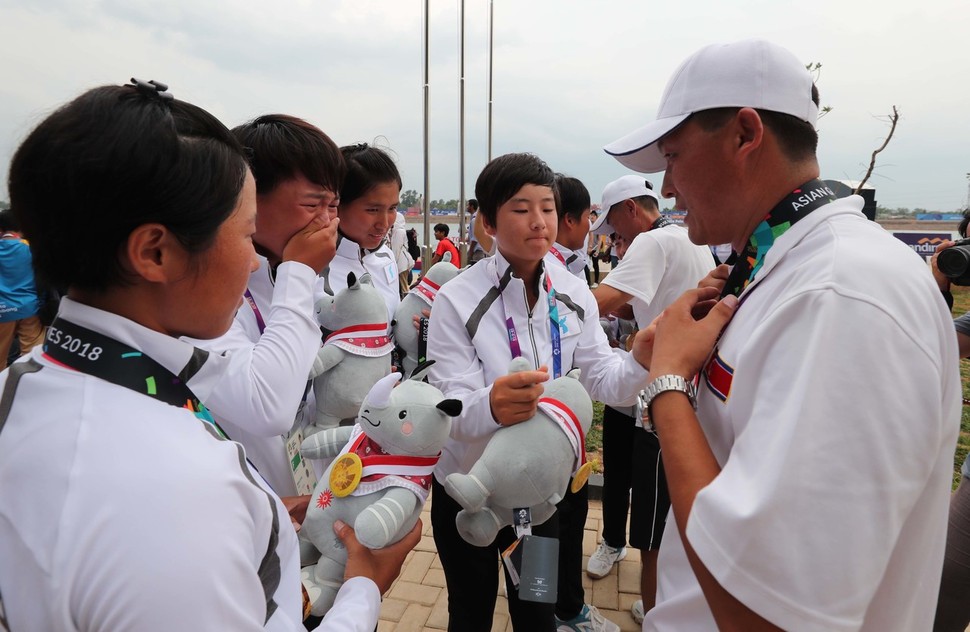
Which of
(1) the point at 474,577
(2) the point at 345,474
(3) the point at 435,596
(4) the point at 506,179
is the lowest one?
(3) the point at 435,596

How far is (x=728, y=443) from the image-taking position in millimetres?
1147

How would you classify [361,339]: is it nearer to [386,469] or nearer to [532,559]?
[386,469]

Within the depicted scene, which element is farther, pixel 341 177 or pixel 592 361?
pixel 592 361

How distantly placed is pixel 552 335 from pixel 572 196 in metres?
2.09

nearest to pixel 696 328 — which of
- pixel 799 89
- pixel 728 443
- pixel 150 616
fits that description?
pixel 728 443

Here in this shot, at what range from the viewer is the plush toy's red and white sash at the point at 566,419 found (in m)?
1.82

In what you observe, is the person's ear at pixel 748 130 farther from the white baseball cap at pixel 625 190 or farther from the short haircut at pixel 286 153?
the white baseball cap at pixel 625 190

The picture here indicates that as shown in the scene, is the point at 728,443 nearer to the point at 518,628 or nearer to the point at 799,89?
the point at 799,89

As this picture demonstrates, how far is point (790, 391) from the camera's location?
87 centimetres

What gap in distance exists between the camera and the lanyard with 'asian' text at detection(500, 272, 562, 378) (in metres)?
2.19

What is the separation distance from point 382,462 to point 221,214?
0.94m

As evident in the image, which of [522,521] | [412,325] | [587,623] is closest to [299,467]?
[522,521]

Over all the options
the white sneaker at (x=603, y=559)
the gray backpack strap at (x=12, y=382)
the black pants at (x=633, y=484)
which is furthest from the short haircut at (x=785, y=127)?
the white sneaker at (x=603, y=559)

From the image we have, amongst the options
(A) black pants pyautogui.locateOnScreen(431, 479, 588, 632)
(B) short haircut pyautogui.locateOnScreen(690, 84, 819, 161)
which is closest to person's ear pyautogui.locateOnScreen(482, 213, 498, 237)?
(A) black pants pyautogui.locateOnScreen(431, 479, 588, 632)
